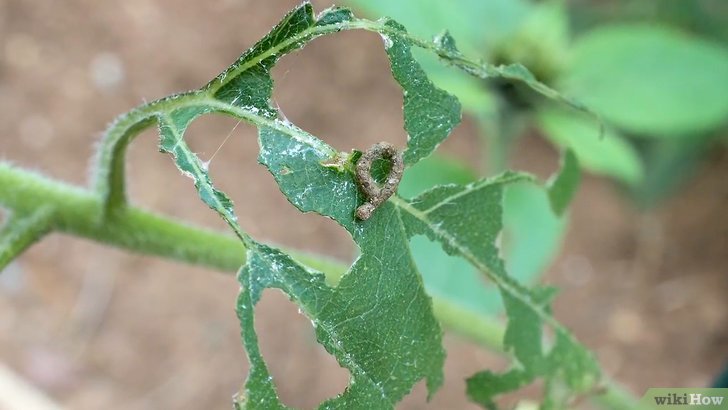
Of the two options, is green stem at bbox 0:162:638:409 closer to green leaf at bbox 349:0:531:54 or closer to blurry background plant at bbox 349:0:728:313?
blurry background plant at bbox 349:0:728:313

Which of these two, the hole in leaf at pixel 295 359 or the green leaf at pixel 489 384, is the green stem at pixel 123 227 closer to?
the green leaf at pixel 489 384

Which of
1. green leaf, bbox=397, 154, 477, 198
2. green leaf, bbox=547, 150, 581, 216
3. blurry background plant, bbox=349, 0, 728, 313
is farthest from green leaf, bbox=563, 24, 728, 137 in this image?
green leaf, bbox=547, 150, 581, 216

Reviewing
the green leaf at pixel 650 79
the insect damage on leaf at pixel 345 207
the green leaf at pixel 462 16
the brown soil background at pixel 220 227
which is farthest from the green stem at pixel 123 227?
the brown soil background at pixel 220 227

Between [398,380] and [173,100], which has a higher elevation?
[173,100]

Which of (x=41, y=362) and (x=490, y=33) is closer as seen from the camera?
(x=490, y=33)

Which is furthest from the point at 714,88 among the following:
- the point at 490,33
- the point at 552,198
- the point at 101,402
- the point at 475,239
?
the point at 101,402

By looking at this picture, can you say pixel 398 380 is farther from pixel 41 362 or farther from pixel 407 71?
pixel 41 362
